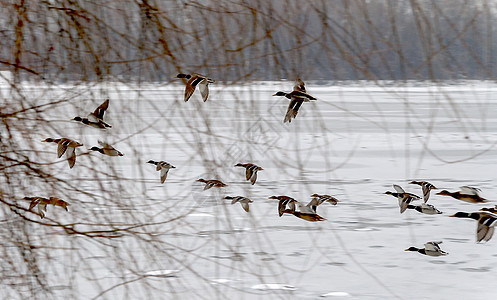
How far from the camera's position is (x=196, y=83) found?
1575mm

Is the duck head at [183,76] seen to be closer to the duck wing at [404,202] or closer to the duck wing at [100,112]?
the duck wing at [100,112]

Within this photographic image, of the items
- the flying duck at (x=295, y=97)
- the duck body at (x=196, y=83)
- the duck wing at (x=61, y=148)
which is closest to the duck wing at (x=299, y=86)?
the flying duck at (x=295, y=97)

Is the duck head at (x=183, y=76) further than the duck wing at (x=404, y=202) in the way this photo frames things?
No

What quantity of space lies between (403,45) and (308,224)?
1.82 meters

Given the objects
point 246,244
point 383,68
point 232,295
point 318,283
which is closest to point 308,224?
point 246,244

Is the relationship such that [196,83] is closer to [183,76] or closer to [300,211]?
[183,76]

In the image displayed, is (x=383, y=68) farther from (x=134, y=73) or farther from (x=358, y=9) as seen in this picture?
(x=134, y=73)

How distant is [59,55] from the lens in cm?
160

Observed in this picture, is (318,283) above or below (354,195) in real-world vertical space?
below

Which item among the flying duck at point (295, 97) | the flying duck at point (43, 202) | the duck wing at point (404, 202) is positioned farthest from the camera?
the duck wing at point (404, 202)

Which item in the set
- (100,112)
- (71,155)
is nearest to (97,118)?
(100,112)

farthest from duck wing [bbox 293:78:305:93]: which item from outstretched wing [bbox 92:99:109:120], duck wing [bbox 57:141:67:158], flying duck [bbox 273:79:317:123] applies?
duck wing [bbox 57:141:67:158]

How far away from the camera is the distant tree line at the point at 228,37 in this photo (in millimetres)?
1582

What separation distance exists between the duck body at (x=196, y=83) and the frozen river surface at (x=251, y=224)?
37mm
